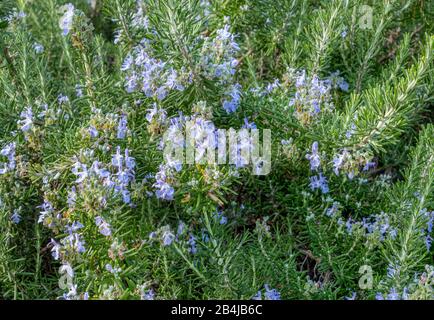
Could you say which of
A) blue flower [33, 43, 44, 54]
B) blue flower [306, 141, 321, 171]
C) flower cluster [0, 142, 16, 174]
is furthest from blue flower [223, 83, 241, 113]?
blue flower [33, 43, 44, 54]

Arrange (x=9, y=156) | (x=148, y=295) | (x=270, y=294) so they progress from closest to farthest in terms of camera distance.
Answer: (x=148, y=295)
(x=270, y=294)
(x=9, y=156)

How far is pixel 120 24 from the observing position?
2611 millimetres

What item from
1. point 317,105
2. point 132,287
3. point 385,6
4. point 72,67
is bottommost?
point 132,287

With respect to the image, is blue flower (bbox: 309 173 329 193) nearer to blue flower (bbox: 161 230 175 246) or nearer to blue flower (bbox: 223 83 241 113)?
blue flower (bbox: 223 83 241 113)

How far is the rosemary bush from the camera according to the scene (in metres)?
2.04

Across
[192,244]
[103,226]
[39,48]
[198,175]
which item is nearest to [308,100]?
[198,175]

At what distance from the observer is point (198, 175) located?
2.05 m

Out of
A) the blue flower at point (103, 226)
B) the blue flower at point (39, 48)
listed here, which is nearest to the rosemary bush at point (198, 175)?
the blue flower at point (103, 226)

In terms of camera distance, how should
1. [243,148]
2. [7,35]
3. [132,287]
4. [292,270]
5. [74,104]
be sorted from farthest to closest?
[7,35], [74,104], [292,270], [243,148], [132,287]

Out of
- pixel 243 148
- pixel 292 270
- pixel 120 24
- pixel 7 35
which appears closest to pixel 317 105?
pixel 243 148

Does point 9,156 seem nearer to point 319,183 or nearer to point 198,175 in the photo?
point 198,175

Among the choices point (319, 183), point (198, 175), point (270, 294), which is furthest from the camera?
point (319, 183)

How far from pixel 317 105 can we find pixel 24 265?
3.85ft

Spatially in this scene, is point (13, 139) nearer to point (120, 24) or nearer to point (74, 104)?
point (74, 104)
